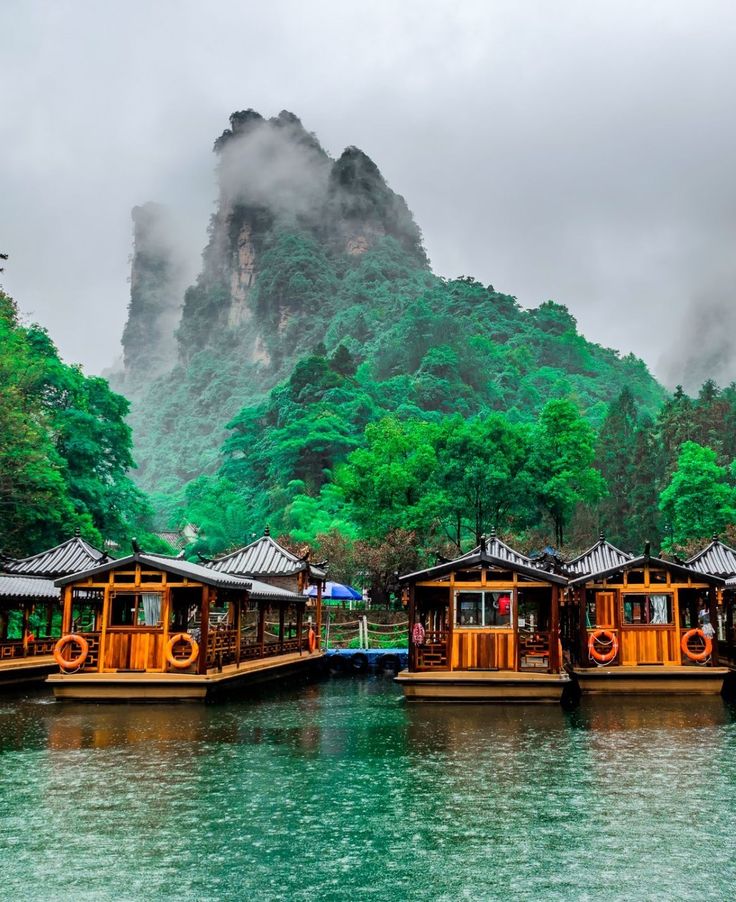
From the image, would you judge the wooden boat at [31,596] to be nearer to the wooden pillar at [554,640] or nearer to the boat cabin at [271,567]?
the boat cabin at [271,567]

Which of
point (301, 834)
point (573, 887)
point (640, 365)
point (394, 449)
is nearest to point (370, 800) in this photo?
point (301, 834)

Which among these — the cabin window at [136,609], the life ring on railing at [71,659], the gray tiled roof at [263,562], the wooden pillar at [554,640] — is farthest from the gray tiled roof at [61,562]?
the wooden pillar at [554,640]

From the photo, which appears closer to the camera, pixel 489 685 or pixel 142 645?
pixel 489 685

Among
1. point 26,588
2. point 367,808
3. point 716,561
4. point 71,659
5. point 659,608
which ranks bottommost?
point 367,808

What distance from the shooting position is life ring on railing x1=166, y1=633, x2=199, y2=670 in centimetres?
1858

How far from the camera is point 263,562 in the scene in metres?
28.6

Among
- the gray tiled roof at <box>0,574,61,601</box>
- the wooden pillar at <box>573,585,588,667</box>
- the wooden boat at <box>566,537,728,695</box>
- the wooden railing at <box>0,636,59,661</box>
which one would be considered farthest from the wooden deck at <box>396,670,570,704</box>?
the wooden railing at <box>0,636,59,661</box>

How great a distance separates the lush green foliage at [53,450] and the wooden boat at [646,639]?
1966 cm

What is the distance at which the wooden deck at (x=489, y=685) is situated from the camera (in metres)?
18.1

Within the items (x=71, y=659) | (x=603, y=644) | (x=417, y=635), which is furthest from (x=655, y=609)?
(x=71, y=659)

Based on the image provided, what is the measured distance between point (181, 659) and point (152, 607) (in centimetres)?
130

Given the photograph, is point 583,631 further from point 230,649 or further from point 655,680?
point 230,649

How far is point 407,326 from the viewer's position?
320 feet

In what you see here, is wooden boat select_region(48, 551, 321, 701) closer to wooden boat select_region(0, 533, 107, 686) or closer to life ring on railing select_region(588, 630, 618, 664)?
wooden boat select_region(0, 533, 107, 686)
